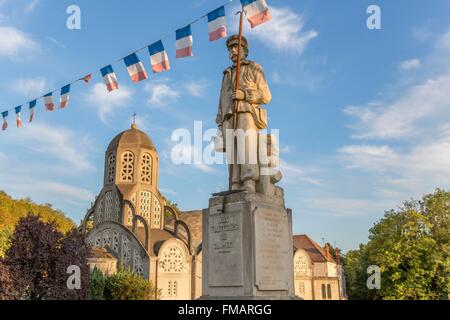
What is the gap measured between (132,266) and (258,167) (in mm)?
25549

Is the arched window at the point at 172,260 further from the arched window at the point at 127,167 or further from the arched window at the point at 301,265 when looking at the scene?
the arched window at the point at 301,265

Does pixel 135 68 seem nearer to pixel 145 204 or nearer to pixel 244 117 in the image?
pixel 244 117

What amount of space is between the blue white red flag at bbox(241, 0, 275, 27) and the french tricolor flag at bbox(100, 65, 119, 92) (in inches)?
231

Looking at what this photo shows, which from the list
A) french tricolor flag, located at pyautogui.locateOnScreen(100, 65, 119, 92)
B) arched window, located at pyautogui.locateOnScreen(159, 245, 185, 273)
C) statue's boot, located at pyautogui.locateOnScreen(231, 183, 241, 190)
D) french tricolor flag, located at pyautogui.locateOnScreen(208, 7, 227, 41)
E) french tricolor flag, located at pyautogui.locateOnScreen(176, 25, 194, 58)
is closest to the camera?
statue's boot, located at pyautogui.locateOnScreen(231, 183, 241, 190)

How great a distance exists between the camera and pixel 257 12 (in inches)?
430

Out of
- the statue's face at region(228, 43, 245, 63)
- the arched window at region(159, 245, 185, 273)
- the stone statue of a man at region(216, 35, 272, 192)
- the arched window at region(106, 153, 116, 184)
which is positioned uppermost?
the arched window at region(106, 153, 116, 184)

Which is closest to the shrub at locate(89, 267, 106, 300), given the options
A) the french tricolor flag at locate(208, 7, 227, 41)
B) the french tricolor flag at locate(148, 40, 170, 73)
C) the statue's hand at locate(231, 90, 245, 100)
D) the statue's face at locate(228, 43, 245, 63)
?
the french tricolor flag at locate(148, 40, 170, 73)

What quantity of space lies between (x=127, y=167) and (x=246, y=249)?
28995 mm

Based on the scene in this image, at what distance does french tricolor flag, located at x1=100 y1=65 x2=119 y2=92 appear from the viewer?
14.9m

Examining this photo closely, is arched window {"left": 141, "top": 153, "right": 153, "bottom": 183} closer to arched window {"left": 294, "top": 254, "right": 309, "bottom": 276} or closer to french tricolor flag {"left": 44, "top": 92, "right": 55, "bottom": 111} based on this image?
arched window {"left": 294, "top": 254, "right": 309, "bottom": 276}

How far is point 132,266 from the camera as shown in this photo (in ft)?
108

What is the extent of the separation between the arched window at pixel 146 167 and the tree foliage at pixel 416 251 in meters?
18.0

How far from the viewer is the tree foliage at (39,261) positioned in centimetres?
1783
